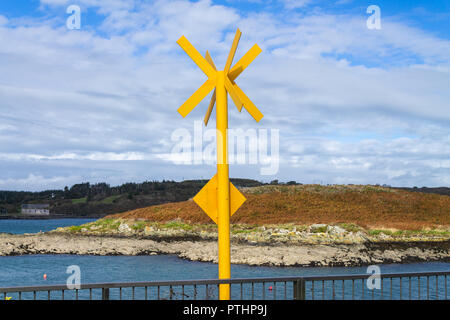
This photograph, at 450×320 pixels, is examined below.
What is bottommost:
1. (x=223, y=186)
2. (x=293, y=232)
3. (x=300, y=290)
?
(x=293, y=232)

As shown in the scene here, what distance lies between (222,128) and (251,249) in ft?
92.4

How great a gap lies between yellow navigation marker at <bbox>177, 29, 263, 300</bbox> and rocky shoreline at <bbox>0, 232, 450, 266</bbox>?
23.7 meters

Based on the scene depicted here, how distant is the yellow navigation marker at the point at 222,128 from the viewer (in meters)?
8.23

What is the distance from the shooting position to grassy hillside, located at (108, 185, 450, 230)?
48.3 m

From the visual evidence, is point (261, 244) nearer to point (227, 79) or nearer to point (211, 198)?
point (211, 198)

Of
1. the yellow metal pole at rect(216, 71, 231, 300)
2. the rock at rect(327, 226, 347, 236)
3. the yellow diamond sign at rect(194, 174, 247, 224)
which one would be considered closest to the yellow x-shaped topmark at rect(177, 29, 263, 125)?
the yellow metal pole at rect(216, 71, 231, 300)

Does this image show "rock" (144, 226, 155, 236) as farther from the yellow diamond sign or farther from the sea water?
the yellow diamond sign

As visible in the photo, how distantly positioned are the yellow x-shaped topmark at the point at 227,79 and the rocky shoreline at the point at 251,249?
78.1 feet

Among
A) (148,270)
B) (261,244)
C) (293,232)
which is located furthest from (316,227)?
(148,270)

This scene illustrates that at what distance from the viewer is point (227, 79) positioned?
8664 millimetres

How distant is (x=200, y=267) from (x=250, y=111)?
2415 centimetres

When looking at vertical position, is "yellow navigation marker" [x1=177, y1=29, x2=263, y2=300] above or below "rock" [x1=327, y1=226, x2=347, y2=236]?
above
